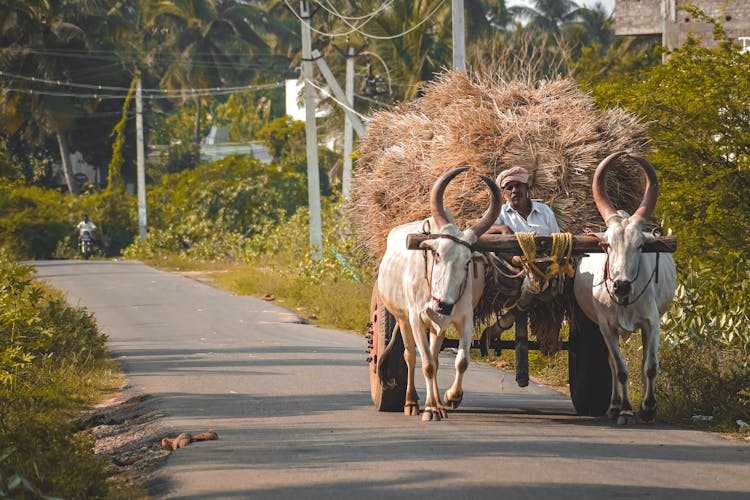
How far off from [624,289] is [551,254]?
560 mm

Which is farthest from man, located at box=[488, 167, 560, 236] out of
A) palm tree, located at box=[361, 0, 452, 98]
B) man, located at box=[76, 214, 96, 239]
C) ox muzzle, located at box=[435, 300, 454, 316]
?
man, located at box=[76, 214, 96, 239]

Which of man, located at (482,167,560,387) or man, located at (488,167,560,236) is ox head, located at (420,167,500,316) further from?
man, located at (488,167,560,236)

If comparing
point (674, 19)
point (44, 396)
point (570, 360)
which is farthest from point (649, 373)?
point (674, 19)

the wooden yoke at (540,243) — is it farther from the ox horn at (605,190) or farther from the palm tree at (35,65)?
the palm tree at (35,65)

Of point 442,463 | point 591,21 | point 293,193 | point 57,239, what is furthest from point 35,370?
point 591,21

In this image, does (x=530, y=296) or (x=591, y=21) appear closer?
(x=530, y=296)

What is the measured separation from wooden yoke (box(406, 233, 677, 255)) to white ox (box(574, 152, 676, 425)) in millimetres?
76

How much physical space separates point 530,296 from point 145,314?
11811mm

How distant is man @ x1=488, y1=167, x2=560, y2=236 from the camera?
9148 mm

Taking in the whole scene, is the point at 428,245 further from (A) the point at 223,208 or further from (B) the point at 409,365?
(A) the point at 223,208

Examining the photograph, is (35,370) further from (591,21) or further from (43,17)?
(591,21)

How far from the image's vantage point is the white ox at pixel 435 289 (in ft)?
27.5

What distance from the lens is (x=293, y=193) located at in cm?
4166

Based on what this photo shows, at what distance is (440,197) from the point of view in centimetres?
853
